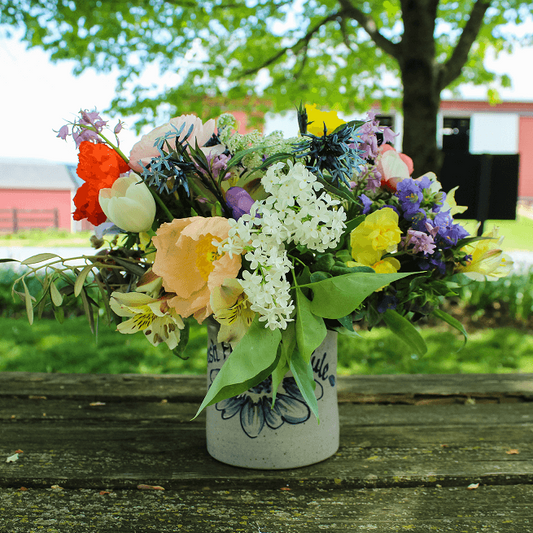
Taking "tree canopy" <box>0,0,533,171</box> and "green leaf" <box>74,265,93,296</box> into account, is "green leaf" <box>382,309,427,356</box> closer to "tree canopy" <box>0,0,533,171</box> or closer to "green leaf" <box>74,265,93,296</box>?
"green leaf" <box>74,265,93,296</box>

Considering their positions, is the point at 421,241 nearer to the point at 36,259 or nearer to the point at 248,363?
the point at 248,363

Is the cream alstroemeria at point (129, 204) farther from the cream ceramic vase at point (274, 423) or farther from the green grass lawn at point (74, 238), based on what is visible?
the green grass lawn at point (74, 238)

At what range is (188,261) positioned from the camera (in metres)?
0.63

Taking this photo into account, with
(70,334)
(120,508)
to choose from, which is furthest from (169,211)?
(70,334)

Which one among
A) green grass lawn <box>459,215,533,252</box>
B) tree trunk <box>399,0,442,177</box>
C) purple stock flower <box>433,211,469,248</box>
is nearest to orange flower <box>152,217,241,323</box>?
purple stock flower <box>433,211,469,248</box>

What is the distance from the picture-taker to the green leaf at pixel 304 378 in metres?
0.56

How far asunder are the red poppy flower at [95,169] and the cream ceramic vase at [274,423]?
0.26 meters

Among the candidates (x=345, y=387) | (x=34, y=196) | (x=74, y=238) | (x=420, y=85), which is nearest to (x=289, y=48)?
(x=420, y=85)

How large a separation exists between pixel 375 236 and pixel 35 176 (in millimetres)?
16696

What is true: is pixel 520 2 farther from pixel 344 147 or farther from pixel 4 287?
pixel 4 287

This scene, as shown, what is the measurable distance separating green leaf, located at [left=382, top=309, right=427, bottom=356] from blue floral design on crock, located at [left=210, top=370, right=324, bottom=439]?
18 cm

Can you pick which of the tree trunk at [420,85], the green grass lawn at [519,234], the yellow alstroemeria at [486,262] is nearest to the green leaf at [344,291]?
the yellow alstroemeria at [486,262]

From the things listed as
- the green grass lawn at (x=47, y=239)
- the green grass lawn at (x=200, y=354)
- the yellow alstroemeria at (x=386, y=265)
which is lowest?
the green grass lawn at (x=200, y=354)

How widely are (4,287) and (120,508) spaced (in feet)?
13.5
